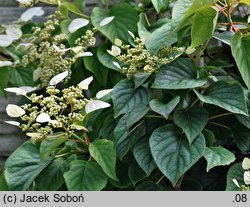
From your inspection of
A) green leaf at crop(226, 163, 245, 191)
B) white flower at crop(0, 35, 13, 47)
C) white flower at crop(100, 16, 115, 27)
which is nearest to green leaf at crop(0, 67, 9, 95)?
white flower at crop(0, 35, 13, 47)

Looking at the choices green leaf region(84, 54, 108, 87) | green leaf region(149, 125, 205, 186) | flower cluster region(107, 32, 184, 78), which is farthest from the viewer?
green leaf region(84, 54, 108, 87)

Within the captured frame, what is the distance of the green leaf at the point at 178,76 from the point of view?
1079 mm

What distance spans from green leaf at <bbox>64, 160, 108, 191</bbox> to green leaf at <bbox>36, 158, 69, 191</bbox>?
0.18ft

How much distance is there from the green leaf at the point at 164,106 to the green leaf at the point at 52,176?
0.76 feet

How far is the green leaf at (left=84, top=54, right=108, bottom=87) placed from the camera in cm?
144

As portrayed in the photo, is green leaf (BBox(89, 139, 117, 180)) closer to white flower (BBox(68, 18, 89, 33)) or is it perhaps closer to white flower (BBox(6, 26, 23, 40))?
white flower (BBox(68, 18, 89, 33))

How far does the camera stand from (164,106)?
1.08 meters

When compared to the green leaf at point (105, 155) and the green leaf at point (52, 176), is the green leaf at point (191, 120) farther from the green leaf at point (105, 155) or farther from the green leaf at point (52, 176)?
the green leaf at point (52, 176)

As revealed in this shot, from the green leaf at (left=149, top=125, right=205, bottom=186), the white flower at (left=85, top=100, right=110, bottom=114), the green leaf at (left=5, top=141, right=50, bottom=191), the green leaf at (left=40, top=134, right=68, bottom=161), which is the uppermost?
the white flower at (left=85, top=100, right=110, bottom=114)

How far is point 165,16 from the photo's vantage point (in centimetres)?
150

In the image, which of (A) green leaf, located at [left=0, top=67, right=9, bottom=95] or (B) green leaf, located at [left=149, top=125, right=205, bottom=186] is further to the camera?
(A) green leaf, located at [left=0, top=67, right=9, bottom=95]

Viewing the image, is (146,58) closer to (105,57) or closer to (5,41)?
(105,57)

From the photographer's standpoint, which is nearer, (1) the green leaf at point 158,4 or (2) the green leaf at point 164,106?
(2) the green leaf at point 164,106

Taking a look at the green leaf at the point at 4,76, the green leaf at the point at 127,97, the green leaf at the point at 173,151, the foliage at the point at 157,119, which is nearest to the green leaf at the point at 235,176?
the foliage at the point at 157,119
